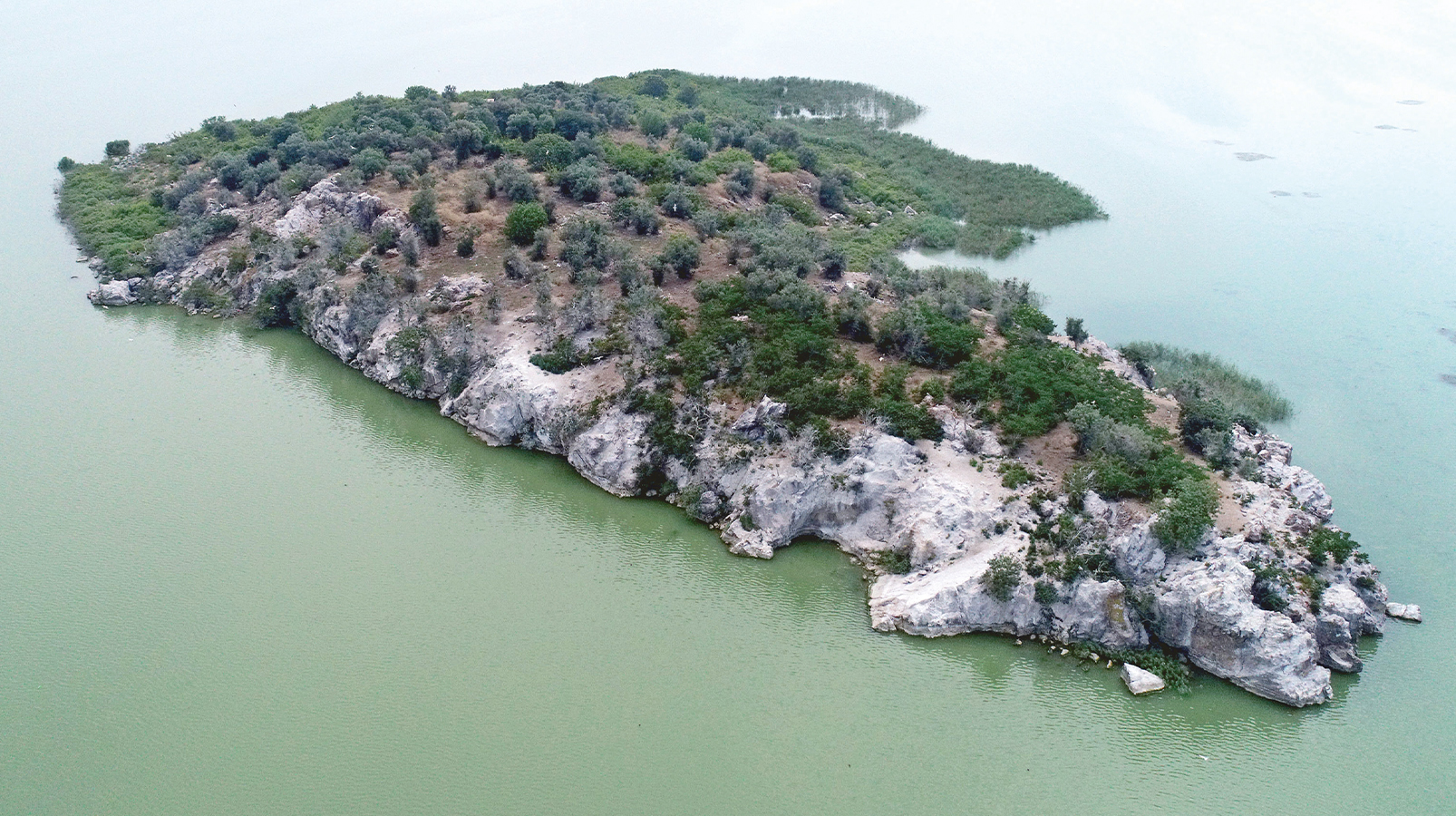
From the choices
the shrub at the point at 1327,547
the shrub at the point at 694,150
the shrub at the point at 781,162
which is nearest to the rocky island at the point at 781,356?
the shrub at the point at 1327,547

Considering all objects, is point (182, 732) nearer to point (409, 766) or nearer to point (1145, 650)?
point (409, 766)

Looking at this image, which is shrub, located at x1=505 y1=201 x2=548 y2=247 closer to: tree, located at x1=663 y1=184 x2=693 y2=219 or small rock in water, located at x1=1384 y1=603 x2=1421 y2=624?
tree, located at x1=663 y1=184 x2=693 y2=219

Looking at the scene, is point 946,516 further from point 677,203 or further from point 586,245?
point 677,203

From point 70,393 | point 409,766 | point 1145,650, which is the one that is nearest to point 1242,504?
point 1145,650

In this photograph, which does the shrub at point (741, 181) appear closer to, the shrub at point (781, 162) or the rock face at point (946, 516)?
the shrub at point (781, 162)

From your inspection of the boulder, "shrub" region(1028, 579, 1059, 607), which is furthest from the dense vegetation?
the boulder

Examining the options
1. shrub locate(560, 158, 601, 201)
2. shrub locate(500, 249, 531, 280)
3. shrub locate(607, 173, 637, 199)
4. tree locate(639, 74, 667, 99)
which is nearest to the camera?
shrub locate(500, 249, 531, 280)
